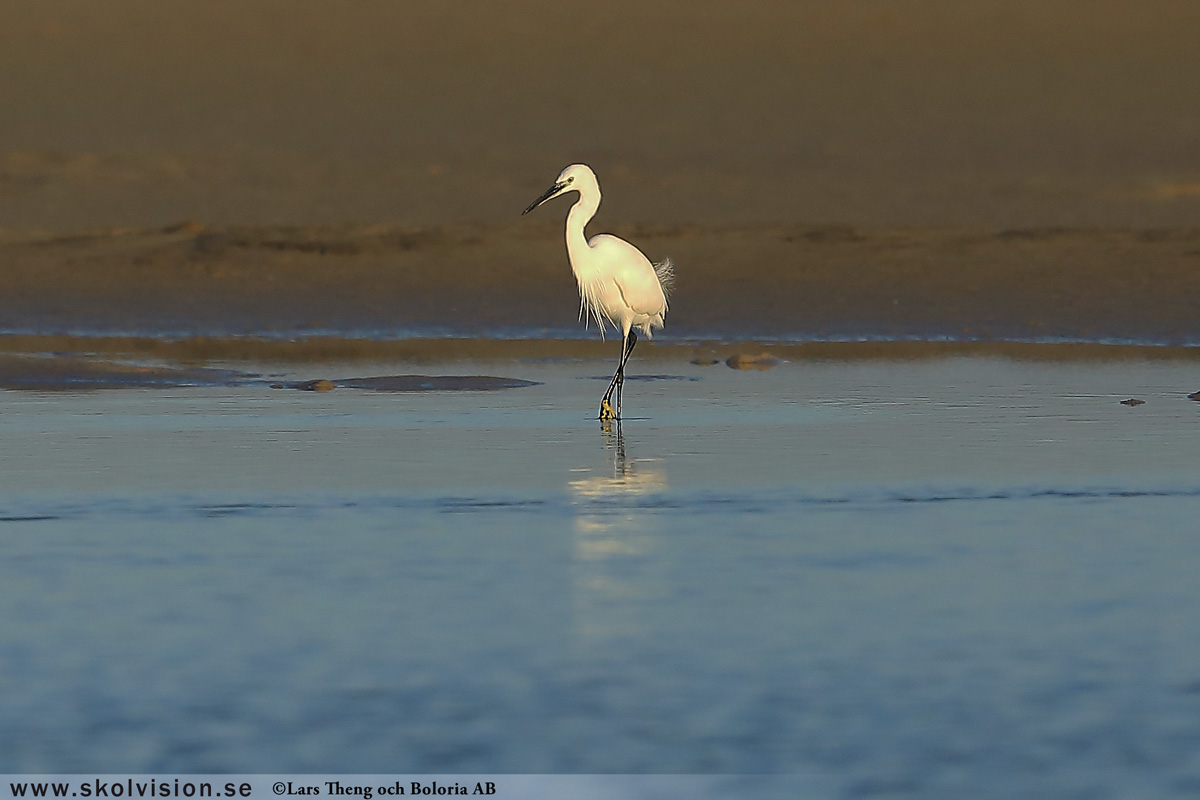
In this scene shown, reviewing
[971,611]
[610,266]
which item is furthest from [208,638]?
[610,266]

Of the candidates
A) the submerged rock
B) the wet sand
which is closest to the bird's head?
the submerged rock

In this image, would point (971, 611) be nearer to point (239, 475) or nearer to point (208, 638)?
point (208, 638)

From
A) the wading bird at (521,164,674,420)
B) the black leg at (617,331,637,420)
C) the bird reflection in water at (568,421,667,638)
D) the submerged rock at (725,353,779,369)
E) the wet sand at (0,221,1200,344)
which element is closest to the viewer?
the bird reflection in water at (568,421,667,638)

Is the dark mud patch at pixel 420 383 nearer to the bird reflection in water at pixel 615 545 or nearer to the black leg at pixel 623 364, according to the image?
the black leg at pixel 623 364

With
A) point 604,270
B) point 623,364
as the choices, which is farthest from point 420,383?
point 623,364

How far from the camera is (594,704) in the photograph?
212 inches

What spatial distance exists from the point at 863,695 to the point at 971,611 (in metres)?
1.27

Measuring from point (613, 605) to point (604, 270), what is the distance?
33.5 ft

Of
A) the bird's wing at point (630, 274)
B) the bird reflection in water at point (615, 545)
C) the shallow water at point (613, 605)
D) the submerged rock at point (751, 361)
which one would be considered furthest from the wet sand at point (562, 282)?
the bird reflection in water at point (615, 545)

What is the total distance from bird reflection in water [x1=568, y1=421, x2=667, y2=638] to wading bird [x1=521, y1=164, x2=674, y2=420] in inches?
209

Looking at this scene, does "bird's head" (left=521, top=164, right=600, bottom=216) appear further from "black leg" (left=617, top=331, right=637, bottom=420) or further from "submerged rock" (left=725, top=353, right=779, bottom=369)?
"submerged rock" (left=725, top=353, right=779, bottom=369)

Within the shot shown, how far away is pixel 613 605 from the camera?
6758 mm

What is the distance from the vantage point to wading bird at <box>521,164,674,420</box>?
54.1ft

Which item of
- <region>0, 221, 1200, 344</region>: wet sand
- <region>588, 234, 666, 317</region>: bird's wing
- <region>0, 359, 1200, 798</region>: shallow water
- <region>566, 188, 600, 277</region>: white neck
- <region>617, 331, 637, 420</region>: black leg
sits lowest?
<region>0, 359, 1200, 798</region>: shallow water
